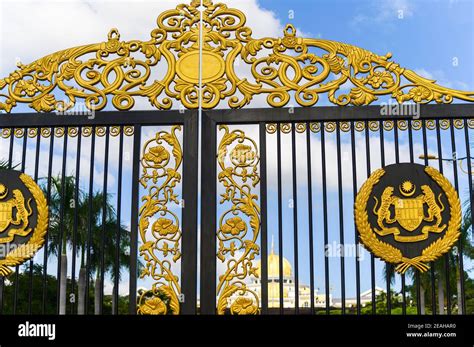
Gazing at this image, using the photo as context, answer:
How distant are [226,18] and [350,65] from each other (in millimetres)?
1412

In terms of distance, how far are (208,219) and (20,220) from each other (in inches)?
75.7

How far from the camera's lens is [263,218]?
253 inches

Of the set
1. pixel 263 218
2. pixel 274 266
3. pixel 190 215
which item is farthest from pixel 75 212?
pixel 274 266

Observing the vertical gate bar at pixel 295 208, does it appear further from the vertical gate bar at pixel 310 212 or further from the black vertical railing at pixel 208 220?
the black vertical railing at pixel 208 220

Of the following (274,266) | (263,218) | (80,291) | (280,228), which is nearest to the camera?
(280,228)

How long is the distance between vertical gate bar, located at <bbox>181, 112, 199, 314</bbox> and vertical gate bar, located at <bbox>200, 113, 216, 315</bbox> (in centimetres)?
7

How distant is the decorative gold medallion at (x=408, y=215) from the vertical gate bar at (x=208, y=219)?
1.42 m

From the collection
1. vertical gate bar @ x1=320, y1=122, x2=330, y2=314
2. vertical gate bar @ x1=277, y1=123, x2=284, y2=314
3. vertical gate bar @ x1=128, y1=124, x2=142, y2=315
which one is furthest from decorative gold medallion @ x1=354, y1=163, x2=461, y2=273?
vertical gate bar @ x1=128, y1=124, x2=142, y2=315

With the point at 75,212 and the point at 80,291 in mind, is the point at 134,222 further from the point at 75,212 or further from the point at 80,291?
the point at 80,291

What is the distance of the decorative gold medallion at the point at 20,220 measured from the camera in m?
6.52

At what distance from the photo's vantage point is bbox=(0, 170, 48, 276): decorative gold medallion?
6520 mm

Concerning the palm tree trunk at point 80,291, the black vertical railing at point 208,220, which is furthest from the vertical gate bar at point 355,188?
the palm tree trunk at point 80,291
